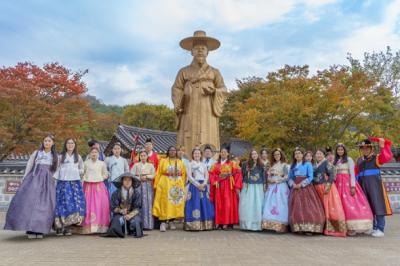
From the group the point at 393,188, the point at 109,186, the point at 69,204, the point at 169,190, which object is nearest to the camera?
the point at 69,204

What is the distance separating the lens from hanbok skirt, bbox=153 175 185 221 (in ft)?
23.8

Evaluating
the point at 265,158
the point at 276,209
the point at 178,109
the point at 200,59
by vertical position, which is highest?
the point at 200,59

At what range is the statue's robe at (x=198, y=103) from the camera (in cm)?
907

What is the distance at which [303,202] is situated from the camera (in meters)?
6.68

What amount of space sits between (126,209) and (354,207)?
420 cm

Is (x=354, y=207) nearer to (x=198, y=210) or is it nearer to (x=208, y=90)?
(x=198, y=210)

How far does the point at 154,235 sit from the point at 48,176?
2.12m

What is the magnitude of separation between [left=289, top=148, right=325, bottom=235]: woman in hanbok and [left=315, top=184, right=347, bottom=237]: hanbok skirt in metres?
0.12

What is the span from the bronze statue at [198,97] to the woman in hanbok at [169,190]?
156 cm

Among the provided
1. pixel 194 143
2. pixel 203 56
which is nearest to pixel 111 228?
pixel 194 143

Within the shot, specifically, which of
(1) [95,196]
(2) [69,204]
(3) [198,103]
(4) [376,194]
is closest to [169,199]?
(1) [95,196]

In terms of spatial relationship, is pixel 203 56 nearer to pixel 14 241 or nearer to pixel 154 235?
pixel 154 235

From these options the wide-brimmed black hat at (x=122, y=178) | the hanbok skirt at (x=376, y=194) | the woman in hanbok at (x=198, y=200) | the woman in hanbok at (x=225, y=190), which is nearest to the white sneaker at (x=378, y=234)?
the hanbok skirt at (x=376, y=194)

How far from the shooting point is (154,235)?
21.2 feet
